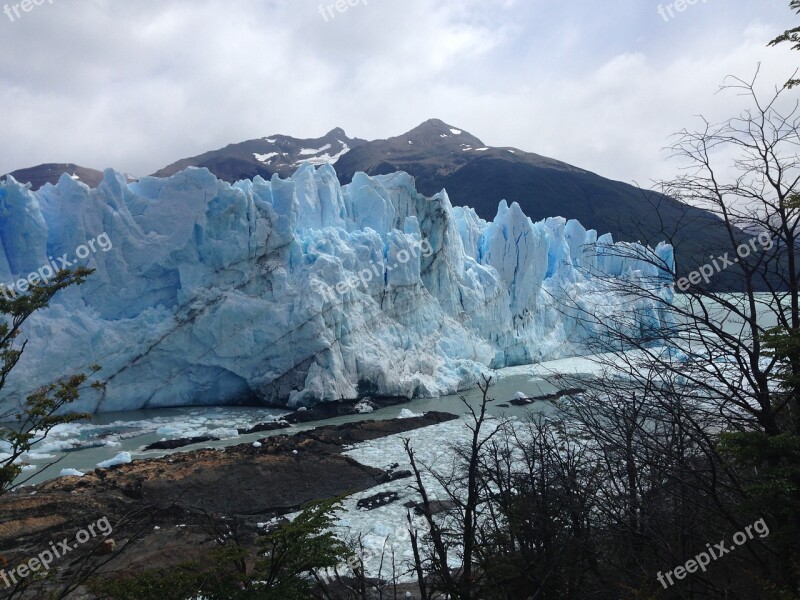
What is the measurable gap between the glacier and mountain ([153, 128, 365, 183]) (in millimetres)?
50375

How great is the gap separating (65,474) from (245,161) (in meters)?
74.3

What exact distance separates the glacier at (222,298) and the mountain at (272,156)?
165 ft

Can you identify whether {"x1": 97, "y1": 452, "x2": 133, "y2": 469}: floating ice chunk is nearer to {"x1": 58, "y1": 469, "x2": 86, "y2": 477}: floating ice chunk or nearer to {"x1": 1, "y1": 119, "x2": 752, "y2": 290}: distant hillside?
{"x1": 58, "y1": 469, "x2": 86, "y2": 477}: floating ice chunk

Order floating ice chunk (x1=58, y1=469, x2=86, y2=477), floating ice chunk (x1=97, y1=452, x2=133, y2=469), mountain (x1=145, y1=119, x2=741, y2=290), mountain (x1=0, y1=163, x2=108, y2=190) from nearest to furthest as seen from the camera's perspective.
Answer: floating ice chunk (x1=58, y1=469, x2=86, y2=477) < floating ice chunk (x1=97, y1=452, x2=133, y2=469) < mountain (x1=0, y1=163, x2=108, y2=190) < mountain (x1=145, y1=119, x2=741, y2=290)

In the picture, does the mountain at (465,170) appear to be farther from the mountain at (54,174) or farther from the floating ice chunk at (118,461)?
the floating ice chunk at (118,461)

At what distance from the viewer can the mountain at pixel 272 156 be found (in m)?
73.5

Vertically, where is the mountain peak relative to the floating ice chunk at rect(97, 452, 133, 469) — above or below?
above

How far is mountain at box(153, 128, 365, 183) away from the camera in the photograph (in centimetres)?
7350

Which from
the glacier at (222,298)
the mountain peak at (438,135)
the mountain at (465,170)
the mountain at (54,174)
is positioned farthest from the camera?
the mountain peak at (438,135)

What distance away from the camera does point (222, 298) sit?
55.4 ft

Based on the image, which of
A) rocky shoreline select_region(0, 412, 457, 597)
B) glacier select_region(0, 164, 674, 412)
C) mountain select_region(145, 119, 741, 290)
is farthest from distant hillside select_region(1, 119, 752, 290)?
rocky shoreline select_region(0, 412, 457, 597)

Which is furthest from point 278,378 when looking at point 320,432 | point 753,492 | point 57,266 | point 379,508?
point 753,492

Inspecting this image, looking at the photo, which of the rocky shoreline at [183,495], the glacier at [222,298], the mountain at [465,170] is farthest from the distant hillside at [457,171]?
the rocky shoreline at [183,495]

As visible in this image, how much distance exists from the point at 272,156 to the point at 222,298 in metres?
76.3
